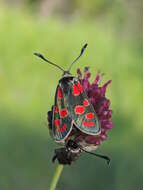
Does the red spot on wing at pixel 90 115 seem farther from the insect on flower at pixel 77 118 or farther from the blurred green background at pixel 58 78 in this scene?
the blurred green background at pixel 58 78

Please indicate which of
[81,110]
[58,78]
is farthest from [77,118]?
[58,78]

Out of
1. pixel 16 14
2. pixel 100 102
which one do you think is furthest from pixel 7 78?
pixel 100 102

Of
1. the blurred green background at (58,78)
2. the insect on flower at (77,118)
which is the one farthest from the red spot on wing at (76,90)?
the blurred green background at (58,78)

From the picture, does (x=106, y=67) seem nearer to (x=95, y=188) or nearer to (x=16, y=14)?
(x=16, y=14)

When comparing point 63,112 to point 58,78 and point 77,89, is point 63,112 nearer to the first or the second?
point 77,89

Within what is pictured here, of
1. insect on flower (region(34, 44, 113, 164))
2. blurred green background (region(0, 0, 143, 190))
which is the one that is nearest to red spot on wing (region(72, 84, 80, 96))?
insect on flower (region(34, 44, 113, 164))

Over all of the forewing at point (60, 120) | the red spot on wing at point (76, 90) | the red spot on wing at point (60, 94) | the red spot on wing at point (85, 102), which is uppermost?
the red spot on wing at point (76, 90)
